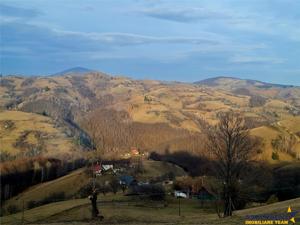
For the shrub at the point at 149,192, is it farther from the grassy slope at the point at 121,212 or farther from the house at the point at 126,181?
the house at the point at 126,181

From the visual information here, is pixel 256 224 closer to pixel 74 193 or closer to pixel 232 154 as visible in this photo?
pixel 232 154

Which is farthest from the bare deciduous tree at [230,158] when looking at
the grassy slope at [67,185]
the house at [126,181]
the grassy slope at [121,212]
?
the grassy slope at [67,185]

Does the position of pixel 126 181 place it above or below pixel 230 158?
below

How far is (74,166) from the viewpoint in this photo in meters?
194

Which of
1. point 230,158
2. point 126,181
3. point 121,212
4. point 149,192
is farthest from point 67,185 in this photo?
point 230,158

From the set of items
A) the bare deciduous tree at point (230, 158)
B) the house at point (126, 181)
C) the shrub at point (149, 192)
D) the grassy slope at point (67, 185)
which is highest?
the bare deciduous tree at point (230, 158)

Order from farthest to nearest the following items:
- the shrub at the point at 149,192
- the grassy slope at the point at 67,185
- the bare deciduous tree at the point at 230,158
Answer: the grassy slope at the point at 67,185, the shrub at the point at 149,192, the bare deciduous tree at the point at 230,158

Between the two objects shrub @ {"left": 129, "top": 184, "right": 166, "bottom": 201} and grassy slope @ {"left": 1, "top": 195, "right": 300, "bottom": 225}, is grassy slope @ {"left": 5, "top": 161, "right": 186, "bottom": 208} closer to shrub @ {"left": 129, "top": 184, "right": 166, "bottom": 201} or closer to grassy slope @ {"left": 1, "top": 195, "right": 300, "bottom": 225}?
shrub @ {"left": 129, "top": 184, "right": 166, "bottom": 201}

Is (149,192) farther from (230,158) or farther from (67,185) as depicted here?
(67,185)

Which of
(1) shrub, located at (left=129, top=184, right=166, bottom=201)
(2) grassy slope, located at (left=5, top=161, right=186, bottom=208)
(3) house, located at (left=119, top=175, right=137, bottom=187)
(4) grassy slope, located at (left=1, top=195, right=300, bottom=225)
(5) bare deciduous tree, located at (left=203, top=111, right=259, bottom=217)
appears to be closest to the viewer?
(5) bare deciduous tree, located at (left=203, top=111, right=259, bottom=217)

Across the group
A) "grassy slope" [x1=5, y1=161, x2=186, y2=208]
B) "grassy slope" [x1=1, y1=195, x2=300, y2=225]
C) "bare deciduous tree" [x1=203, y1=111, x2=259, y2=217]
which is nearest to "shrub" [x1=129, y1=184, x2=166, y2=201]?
"grassy slope" [x1=1, y1=195, x2=300, y2=225]

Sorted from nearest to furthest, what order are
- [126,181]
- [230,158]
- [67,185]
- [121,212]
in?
[230,158] < [121,212] < [126,181] < [67,185]

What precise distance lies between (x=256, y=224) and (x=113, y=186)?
9737cm

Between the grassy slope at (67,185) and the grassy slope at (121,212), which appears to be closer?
the grassy slope at (121,212)
